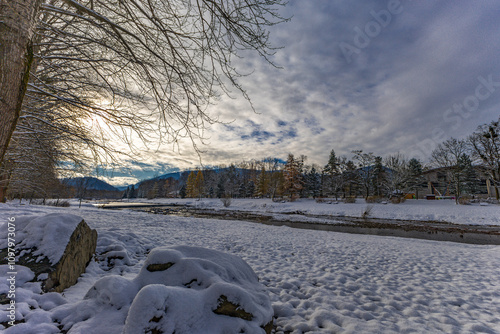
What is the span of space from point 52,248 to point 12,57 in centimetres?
289

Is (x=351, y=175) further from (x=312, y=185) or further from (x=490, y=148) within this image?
(x=490, y=148)

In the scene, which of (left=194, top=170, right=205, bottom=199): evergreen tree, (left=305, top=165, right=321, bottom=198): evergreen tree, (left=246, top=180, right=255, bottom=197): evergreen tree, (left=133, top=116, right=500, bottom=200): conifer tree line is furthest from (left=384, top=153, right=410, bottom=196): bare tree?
(left=194, top=170, right=205, bottom=199): evergreen tree

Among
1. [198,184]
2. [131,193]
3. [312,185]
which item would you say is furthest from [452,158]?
[131,193]

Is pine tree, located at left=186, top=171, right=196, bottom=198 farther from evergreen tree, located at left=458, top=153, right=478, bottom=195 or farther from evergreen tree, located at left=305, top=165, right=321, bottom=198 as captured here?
evergreen tree, located at left=458, top=153, right=478, bottom=195

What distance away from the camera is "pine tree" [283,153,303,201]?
130 ft

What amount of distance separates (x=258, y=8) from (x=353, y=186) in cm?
4839

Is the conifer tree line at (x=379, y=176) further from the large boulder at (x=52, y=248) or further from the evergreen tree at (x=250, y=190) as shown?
the large boulder at (x=52, y=248)

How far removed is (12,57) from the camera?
1.23 metres

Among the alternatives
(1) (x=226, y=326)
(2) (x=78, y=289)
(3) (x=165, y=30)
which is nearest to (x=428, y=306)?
(1) (x=226, y=326)

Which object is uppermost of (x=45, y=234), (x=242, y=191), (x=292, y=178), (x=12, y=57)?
(x=292, y=178)

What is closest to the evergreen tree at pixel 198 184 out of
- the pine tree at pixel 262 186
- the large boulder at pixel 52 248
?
the pine tree at pixel 262 186

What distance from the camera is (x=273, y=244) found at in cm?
744

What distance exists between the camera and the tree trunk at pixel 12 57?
1.19 m

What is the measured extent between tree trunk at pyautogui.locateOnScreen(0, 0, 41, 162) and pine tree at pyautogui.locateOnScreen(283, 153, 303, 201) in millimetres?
39564
